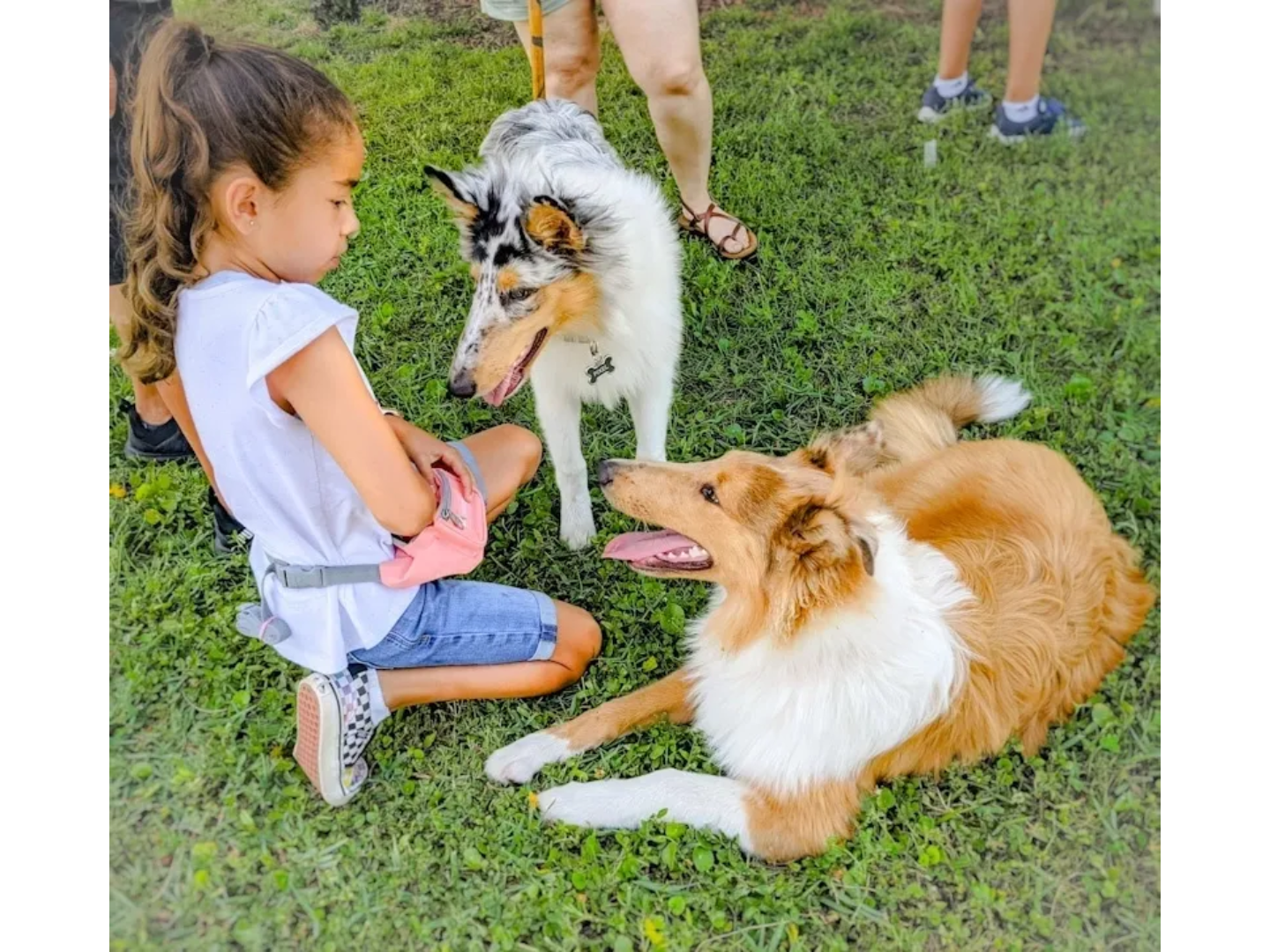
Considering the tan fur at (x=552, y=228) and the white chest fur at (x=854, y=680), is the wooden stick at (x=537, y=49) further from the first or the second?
the white chest fur at (x=854, y=680)

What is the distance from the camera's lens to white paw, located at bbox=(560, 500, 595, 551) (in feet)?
8.52

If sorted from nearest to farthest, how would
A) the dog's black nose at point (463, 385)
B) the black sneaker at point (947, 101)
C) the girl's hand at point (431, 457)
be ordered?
the girl's hand at point (431, 457) → the dog's black nose at point (463, 385) → the black sneaker at point (947, 101)

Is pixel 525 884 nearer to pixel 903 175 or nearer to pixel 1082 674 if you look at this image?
pixel 1082 674

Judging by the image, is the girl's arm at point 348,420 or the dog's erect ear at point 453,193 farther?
the dog's erect ear at point 453,193

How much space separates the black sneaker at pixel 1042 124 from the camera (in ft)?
6.93

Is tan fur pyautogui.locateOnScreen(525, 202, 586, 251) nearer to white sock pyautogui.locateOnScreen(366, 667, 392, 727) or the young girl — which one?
the young girl

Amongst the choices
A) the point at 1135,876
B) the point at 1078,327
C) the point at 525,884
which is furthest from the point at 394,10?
the point at 1135,876

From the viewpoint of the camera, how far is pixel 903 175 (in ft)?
9.39

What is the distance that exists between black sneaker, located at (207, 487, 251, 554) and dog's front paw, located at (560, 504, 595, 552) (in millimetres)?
842

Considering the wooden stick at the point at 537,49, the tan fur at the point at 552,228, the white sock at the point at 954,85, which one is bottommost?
the tan fur at the point at 552,228

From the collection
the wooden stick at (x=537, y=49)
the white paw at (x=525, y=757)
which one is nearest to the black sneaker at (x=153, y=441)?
the white paw at (x=525, y=757)

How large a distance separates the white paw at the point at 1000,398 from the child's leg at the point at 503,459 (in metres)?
1.30

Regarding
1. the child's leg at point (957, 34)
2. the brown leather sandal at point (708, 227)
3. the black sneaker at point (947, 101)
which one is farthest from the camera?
the brown leather sandal at point (708, 227)

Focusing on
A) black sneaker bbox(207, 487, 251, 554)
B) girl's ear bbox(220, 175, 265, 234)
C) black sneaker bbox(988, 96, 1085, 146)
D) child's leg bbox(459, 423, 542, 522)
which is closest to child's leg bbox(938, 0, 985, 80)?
black sneaker bbox(988, 96, 1085, 146)
